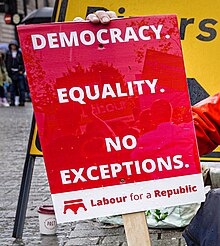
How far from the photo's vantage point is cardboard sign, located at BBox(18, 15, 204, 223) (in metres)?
3.05

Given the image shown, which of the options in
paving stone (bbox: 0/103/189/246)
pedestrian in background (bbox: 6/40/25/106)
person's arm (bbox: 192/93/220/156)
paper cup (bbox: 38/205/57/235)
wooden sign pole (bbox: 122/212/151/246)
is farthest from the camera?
pedestrian in background (bbox: 6/40/25/106)

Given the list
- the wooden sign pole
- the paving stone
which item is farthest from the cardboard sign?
the paving stone

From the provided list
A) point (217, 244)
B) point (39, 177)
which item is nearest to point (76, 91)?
point (217, 244)

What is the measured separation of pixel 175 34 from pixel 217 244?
2.77 ft

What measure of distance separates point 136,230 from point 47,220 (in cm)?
191

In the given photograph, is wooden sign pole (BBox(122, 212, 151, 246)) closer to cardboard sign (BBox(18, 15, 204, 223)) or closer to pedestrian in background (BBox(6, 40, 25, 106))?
cardboard sign (BBox(18, 15, 204, 223))

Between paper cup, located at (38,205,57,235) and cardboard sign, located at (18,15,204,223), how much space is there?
5.89 ft

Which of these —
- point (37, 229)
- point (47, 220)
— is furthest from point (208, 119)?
point (37, 229)

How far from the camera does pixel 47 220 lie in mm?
4848

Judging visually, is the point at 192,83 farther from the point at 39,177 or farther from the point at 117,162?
the point at 39,177

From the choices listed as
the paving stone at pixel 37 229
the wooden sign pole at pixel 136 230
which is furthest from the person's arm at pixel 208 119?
the paving stone at pixel 37 229

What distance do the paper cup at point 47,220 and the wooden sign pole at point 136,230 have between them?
183cm

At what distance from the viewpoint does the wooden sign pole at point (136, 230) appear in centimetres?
300

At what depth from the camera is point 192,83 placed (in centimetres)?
476
